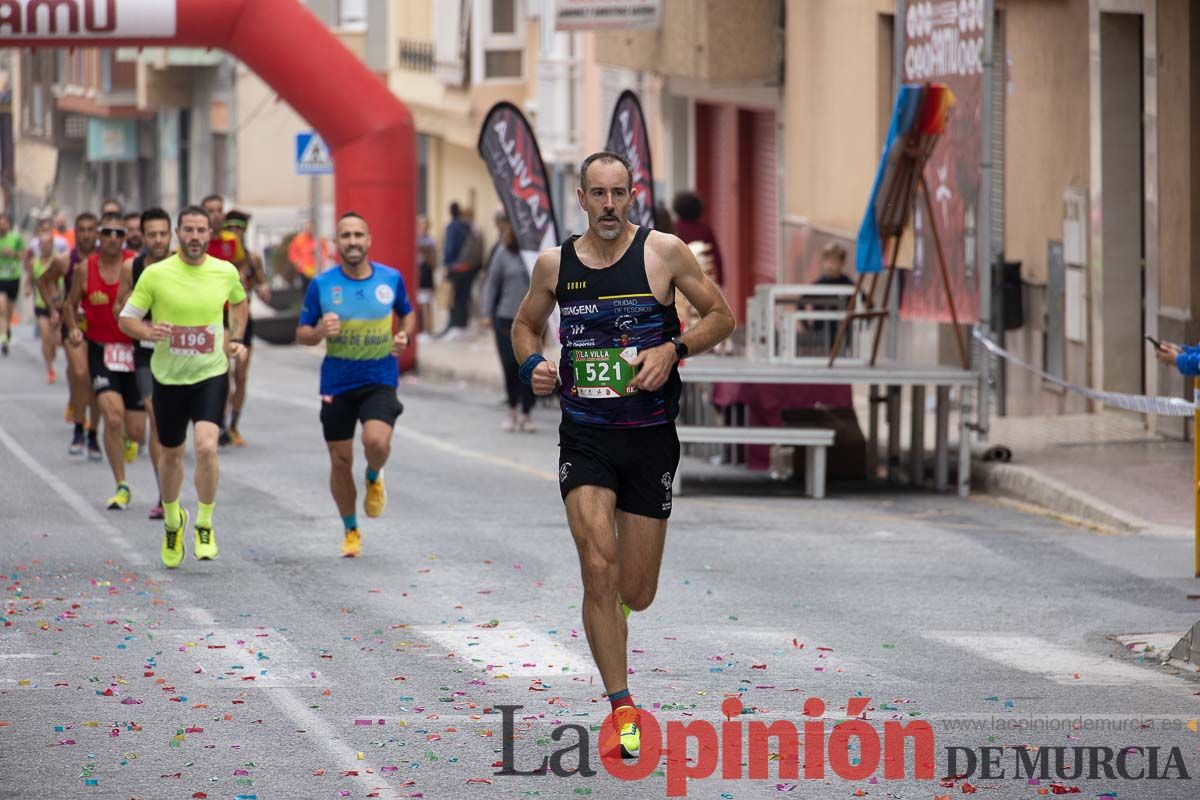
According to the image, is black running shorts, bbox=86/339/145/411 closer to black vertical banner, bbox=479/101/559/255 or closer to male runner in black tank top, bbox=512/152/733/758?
black vertical banner, bbox=479/101/559/255

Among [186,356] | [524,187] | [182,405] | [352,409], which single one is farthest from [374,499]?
[524,187]

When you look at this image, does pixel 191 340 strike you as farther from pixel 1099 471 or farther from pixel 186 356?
pixel 1099 471

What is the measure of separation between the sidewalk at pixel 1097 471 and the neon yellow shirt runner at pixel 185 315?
5.56 meters

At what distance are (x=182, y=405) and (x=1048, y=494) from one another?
238 inches

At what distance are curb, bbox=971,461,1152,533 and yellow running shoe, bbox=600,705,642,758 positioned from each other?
687cm

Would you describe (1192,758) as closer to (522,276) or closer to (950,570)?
(950,570)

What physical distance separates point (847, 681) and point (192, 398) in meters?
4.75

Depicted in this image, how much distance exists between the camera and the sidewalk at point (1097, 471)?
570 inches

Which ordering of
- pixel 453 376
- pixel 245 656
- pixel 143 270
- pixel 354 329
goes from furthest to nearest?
1. pixel 453 376
2. pixel 143 270
3. pixel 354 329
4. pixel 245 656

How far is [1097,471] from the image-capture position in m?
16.1

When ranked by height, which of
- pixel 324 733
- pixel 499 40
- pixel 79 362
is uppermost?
pixel 499 40

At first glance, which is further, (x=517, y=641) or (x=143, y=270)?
(x=143, y=270)

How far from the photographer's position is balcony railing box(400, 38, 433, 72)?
42.1 metres

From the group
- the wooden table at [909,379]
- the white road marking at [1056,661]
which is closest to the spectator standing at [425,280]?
the wooden table at [909,379]
